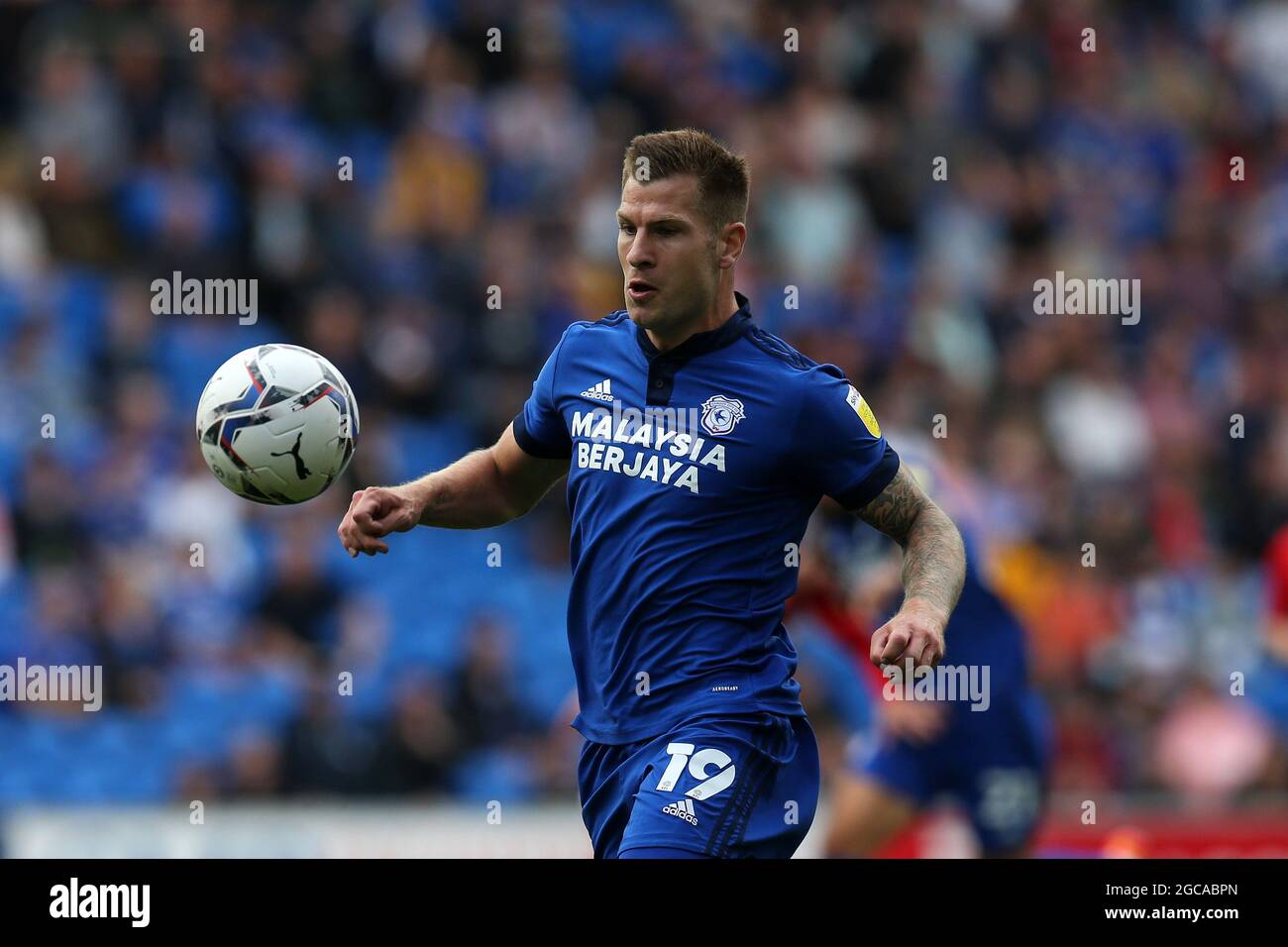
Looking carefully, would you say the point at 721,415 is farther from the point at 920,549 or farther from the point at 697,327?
the point at 920,549

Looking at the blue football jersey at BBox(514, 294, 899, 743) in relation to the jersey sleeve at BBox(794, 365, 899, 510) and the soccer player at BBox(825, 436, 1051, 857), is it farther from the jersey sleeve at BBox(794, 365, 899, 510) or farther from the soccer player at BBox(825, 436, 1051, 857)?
the soccer player at BBox(825, 436, 1051, 857)

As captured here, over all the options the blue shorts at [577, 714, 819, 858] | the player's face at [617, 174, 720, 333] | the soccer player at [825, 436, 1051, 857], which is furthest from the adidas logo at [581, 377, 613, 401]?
the soccer player at [825, 436, 1051, 857]

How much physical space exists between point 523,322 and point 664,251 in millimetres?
8458

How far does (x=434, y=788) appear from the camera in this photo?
12109mm

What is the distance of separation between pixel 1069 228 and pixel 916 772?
9.36m

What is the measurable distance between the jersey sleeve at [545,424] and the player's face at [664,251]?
48cm

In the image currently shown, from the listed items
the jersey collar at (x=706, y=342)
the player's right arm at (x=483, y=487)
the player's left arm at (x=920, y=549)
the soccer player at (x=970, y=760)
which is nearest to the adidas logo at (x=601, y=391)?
the jersey collar at (x=706, y=342)

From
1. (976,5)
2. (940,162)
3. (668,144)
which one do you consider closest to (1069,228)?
(940,162)

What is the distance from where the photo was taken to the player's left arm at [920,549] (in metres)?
5.71

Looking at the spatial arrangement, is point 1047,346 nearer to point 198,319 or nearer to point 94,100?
point 198,319

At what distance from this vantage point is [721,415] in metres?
6.10

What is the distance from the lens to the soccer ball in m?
6.36

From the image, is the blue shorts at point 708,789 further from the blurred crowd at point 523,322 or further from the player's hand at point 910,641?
the blurred crowd at point 523,322

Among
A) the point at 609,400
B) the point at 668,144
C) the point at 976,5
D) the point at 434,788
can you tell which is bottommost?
the point at 434,788
